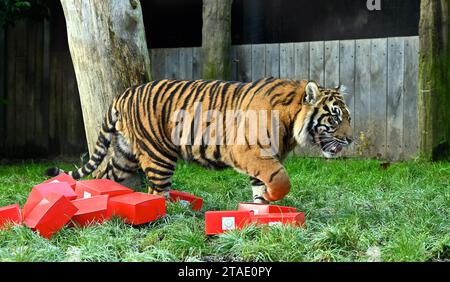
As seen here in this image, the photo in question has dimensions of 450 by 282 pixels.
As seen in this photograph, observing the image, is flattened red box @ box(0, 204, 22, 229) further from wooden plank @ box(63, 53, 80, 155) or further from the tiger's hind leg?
wooden plank @ box(63, 53, 80, 155)

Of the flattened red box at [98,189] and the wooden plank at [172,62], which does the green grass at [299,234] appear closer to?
the flattened red box at [98,189]

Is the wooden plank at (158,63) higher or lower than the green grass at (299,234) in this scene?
higher

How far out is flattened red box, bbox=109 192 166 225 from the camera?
16.5 feet

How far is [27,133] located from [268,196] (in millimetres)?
7201

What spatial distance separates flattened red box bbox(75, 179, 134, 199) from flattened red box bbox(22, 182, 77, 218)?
209 mm

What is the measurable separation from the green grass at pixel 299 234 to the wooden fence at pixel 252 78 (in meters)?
2.66

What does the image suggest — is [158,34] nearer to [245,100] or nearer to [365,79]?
[365,79]

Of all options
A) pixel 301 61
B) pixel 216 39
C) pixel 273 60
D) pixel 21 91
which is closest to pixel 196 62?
pixel 216 39

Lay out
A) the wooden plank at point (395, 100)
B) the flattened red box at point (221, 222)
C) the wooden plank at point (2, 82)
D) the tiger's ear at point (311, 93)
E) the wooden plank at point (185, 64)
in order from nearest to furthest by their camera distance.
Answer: the flattened red box at point (221, 222) < the tiger's ear at point (311, 93) < the wooden plank at point (395, 100) < the wooden plank at point (185, 64) < the wooden plank at point (2, 82)

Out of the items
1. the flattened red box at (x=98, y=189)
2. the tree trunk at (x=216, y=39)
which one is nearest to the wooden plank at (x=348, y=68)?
the tree trunk at (x=216, y=39)

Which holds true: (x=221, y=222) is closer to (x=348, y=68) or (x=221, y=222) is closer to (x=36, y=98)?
(x=348, y=68)

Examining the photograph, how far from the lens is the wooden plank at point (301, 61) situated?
10234 mm

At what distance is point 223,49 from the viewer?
989 cm
